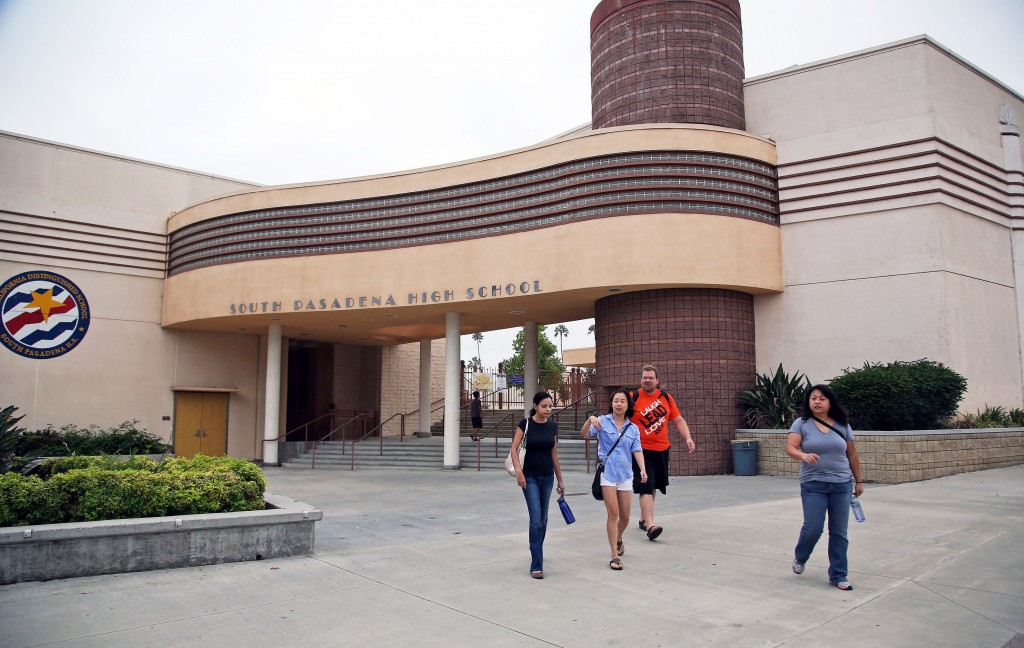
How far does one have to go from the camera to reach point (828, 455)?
237 inches

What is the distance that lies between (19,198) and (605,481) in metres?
20.4

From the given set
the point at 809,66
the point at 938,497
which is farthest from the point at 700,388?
the point at 809,66

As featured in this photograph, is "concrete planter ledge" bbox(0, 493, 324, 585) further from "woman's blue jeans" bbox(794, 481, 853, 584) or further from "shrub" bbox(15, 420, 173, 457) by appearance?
"shrub" bbox(15, 420, 173, 457)

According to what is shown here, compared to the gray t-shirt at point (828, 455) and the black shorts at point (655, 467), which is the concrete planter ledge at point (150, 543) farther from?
the gray t-shirt at point (828, 455)

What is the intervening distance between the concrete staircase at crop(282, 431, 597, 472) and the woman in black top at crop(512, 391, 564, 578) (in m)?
11.3

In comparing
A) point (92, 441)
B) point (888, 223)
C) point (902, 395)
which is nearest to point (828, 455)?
point (902, 395)

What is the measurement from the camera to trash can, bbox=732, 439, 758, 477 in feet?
52.4

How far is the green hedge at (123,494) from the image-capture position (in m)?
6.71

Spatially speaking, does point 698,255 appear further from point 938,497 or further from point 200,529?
point 200,529

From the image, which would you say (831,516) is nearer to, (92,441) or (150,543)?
(150,543)

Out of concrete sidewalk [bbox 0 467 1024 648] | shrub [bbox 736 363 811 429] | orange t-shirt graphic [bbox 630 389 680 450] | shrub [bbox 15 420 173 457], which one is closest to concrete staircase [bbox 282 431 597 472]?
shrub [bbox 736 363 811 429]

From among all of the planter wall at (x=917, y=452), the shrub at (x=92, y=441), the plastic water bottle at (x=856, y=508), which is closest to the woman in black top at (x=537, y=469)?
the plastic water bottle at (x=856, y=508)

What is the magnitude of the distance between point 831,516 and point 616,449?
73.0 inches

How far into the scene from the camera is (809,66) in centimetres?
1788
